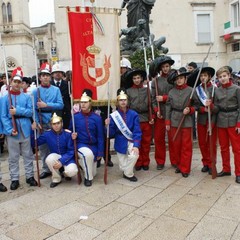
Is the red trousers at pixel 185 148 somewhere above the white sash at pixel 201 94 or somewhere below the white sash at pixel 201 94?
below

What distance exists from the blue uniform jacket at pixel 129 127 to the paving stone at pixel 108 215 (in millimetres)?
1235

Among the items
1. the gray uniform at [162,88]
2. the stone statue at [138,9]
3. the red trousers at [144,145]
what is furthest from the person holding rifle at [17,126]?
the stone statue at [138,9]

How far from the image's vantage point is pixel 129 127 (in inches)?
214

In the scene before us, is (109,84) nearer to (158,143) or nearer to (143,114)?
(143,114)

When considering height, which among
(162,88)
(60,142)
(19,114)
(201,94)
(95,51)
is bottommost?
(60,142)

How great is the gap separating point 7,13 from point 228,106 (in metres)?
35.7

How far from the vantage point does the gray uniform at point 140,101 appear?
5773 mm

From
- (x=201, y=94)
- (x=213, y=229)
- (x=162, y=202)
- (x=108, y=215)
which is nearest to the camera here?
(x=213, y=229)

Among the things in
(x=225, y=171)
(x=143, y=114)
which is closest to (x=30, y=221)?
(x=143, y=114)

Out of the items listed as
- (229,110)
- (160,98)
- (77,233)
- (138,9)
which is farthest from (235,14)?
(77,233)

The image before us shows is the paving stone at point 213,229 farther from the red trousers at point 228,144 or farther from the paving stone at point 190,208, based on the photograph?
the red trousers at point 228,144

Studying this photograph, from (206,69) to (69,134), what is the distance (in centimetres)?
240

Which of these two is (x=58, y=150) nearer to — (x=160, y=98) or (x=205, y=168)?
(x=160, y=98)

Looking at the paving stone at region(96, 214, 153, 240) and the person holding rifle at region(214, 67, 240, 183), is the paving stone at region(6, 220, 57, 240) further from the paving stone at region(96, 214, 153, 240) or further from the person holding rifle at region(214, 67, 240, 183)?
the person holding rifle at region(214, 67, 240, 183)
